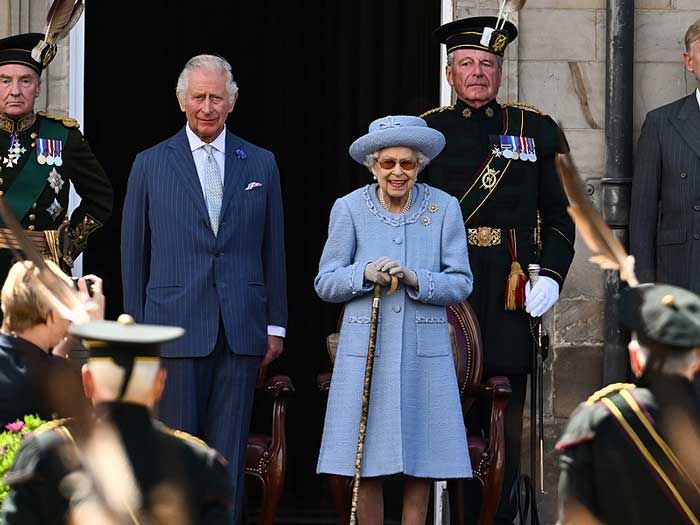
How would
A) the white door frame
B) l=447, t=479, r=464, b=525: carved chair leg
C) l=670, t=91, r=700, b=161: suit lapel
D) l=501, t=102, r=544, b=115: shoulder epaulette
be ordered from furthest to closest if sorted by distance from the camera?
the white door frame, l=670, t=91, r=700, b=161: suit lapel, l=501, t=102, r=544, b=115: shoulder epaulette, l=447, t=479, r=464, b=525: carved chair leg

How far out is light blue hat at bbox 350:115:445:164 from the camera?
7.51m

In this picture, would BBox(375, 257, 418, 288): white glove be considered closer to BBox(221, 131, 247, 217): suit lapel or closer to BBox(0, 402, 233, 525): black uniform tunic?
BBox(221, 131, 247, 217): suit lapel

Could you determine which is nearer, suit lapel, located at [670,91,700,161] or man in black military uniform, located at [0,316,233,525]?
man in black military uniform, located at [0,316,233,525]

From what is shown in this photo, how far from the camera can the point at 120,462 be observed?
15.1 feet

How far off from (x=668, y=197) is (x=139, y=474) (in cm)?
459

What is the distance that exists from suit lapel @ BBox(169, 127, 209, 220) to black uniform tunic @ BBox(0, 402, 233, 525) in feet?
9.72

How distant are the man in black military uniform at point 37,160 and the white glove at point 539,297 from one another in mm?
1927


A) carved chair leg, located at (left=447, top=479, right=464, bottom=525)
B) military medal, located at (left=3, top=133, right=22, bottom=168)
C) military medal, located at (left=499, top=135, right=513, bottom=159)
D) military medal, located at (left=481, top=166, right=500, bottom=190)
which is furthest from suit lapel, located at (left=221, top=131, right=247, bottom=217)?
carved chair leg, located at (left=447, top=479, right=464, bottom=525)

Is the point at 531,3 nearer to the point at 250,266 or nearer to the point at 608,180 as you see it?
the point at 608,180

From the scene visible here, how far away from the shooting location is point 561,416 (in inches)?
357

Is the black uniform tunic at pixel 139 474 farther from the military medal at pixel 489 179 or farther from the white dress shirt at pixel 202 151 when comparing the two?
the military medal at pixel 489 179

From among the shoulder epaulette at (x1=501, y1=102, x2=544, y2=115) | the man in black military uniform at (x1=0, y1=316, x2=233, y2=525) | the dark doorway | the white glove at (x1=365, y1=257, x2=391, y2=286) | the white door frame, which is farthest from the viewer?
the dark doorway

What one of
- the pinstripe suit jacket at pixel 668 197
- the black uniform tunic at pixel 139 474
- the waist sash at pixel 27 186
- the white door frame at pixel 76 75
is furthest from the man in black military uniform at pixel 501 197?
the black uniform tunic at pixel 139 474

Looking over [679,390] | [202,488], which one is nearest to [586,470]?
[679,390]
